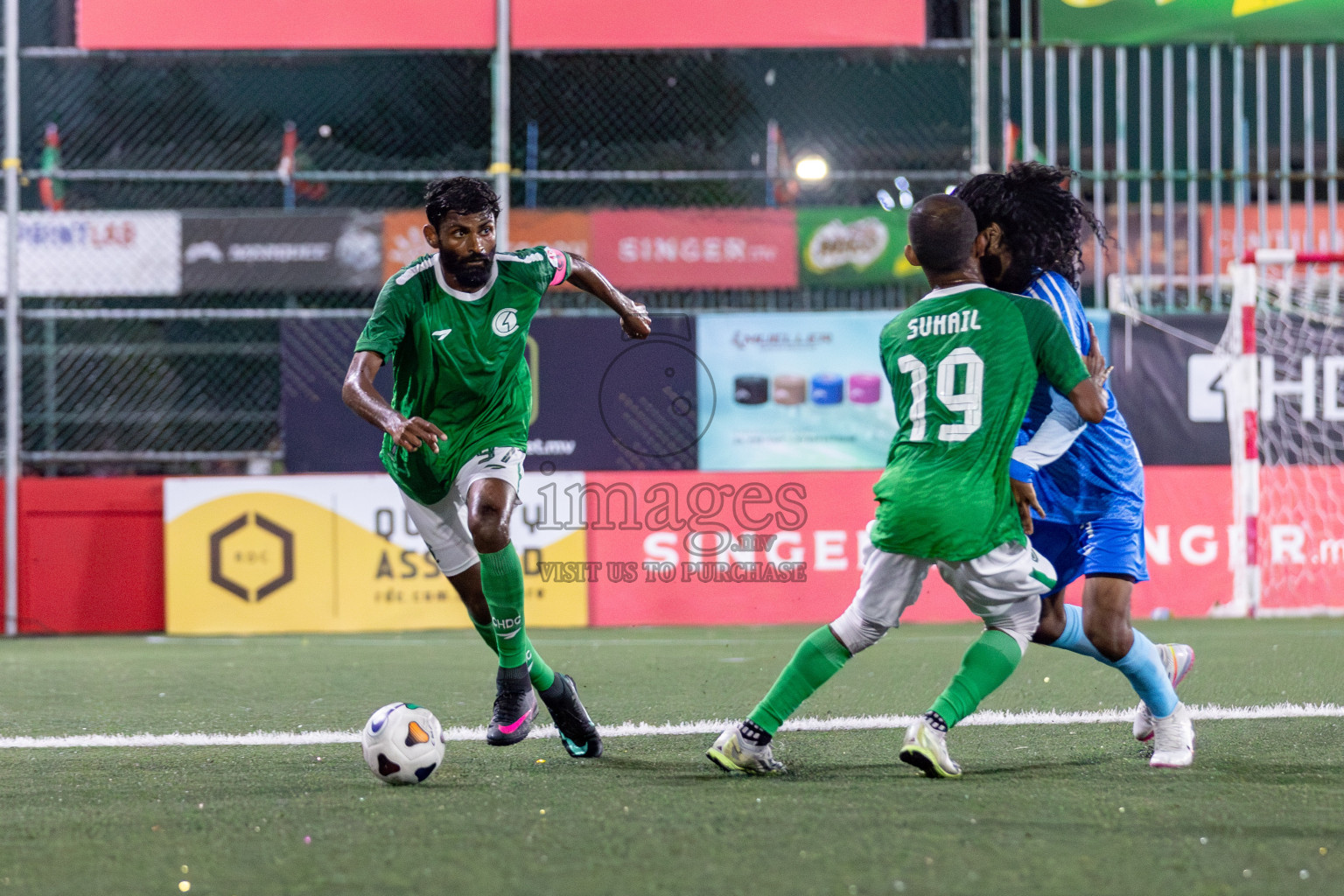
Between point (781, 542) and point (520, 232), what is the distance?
3012 millimetres

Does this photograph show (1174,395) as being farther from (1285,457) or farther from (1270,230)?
(1270,230)

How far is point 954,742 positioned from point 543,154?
789 centimetres

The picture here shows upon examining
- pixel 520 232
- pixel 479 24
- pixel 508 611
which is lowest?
pixel 508 611

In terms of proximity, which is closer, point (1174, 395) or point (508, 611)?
point (508, 611)

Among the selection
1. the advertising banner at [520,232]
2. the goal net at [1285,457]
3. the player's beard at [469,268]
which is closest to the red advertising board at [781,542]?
the goal net at [1285,457]

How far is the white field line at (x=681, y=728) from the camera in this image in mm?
4289

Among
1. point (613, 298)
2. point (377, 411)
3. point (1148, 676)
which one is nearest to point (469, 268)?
point (613, 298)

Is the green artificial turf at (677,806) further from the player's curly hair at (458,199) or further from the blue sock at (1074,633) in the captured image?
the player's curly hair at (458,199)

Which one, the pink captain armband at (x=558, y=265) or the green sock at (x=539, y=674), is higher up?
the pink captain armband at (x=558, y=265)

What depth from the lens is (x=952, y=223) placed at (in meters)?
3.48

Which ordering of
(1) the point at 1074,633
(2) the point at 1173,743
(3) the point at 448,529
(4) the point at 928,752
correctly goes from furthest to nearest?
(3) the point at 448,529 < (1) the point at 1074,633 < (2) the point at 1173,743 < (4) the point at 928,752

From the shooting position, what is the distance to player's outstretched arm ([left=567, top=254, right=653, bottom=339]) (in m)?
4.20

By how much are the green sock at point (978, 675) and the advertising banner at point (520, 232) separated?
6952 mm

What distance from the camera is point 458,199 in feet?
13.2
